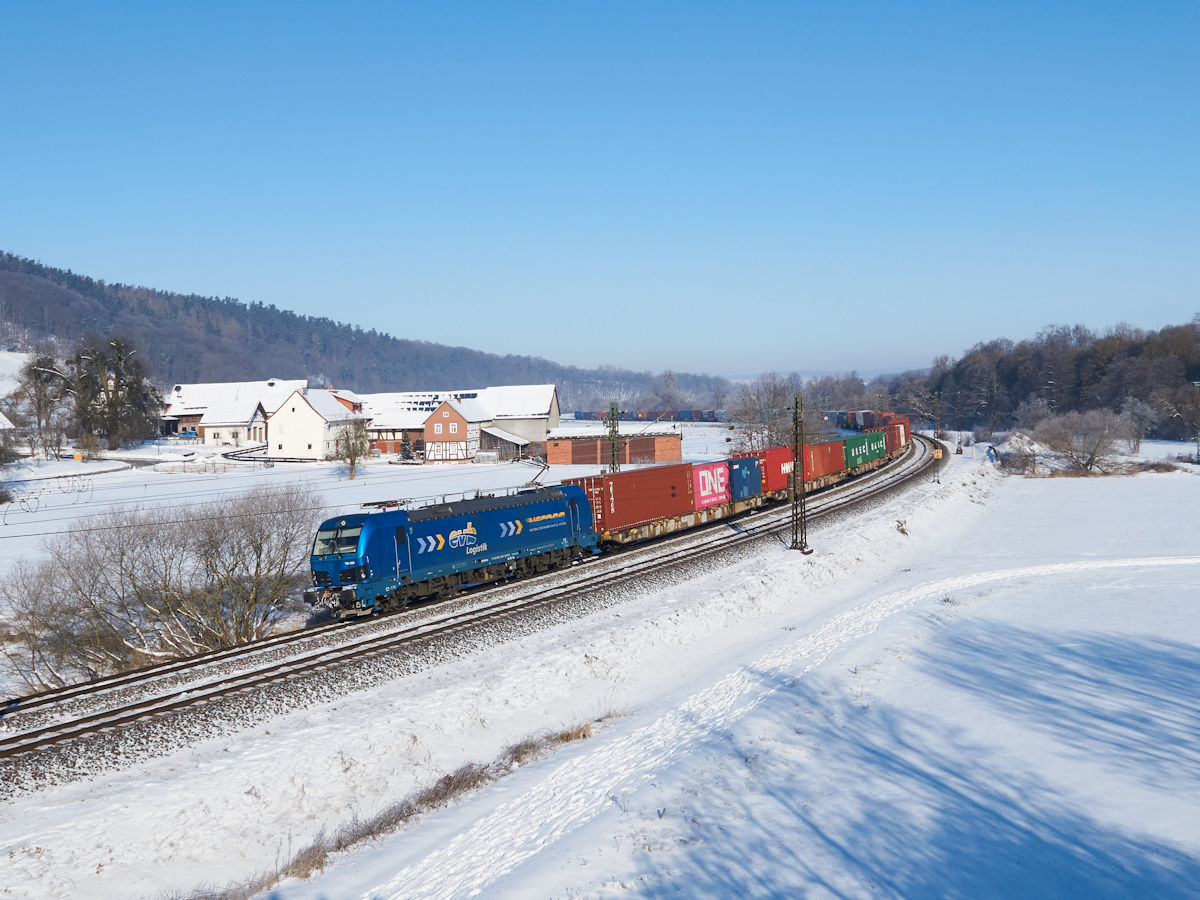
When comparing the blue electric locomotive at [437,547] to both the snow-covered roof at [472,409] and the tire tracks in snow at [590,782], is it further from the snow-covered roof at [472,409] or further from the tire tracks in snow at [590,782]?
the snow-covered roof at [472,409]

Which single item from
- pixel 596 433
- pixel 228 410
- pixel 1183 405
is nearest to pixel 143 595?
pixel 596 433

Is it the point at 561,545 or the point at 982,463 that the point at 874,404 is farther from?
the point at 561,545

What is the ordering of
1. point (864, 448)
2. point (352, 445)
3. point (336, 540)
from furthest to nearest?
1. point (352, 445)
2. point (864, 448)
3. point (336, 540)

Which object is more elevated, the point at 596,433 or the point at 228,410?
the point at 228,410

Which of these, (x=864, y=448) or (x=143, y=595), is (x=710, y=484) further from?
(x=864, y=448)

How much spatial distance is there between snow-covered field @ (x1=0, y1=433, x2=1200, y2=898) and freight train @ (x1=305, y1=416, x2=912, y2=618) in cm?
499

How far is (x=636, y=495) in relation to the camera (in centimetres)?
3584

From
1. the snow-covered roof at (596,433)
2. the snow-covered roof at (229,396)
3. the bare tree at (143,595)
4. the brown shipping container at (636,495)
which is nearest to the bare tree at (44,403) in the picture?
the snow-covered roof at (229,396)

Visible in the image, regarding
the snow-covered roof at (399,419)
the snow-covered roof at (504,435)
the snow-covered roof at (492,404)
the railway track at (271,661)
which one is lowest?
the railway track at (271,661)

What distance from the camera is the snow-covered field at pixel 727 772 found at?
12.6 metres

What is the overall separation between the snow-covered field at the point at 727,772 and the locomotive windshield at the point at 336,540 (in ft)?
18.8

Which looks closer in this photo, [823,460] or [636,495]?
[636,495]

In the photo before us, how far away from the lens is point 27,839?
1268 centimetres

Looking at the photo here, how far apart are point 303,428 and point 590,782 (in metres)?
78.5
